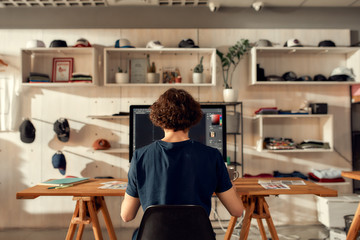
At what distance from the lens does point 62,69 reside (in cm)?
336

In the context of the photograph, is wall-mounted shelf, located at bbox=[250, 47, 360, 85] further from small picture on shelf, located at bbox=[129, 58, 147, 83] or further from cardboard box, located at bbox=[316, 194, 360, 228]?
cardboard box, located at bbox=[316, 194, 360, 228]

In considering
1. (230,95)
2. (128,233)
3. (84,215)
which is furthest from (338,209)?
(84,215)

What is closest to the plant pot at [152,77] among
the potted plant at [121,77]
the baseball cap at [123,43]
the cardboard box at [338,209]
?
the potted plant at [121,77]

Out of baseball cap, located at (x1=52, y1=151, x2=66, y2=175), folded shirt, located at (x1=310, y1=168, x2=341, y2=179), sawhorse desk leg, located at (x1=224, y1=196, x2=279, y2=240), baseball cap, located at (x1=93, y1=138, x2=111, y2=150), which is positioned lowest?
sawhorse desk leg, located at (x1=224, y1=196, x2=279, y2=240)

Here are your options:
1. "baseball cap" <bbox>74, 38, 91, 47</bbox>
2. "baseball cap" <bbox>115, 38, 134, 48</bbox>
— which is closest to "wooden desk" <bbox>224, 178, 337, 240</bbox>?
"baseball cap" <bbox>115, 38, 134, 48</bbox>

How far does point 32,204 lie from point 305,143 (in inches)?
124

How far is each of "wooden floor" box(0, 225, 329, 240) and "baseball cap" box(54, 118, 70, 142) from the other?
1018 millimetres

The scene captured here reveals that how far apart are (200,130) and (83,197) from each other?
0.91 m

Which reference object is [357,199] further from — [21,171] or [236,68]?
[21,171]

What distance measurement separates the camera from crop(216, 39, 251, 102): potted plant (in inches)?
125

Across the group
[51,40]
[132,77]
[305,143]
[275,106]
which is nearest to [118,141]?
[132,77]

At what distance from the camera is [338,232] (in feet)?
9.09

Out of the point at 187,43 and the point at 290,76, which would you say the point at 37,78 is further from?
the point at 290,76

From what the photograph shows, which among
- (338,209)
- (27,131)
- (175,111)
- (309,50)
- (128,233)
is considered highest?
(309,50)
